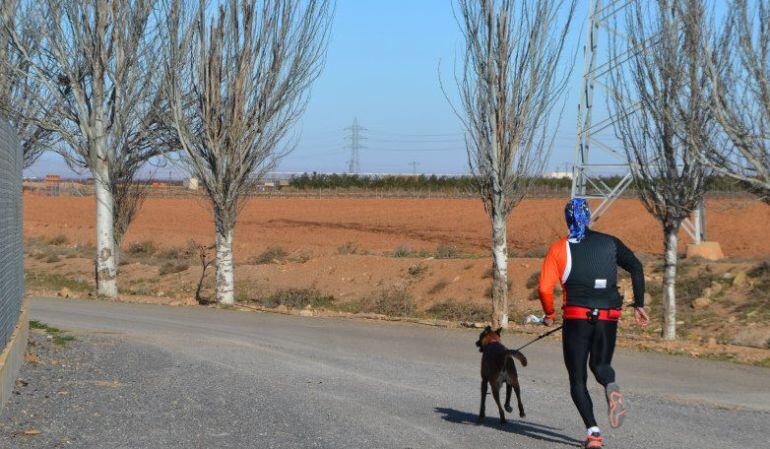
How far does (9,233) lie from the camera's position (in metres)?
10.8

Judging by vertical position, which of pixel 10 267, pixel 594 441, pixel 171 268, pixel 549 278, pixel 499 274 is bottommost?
pixel 171 268

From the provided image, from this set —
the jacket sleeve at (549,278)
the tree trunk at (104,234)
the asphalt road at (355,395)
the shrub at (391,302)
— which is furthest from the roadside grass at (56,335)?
the shrub at (391,302)

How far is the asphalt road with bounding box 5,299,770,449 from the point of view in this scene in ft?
26.9

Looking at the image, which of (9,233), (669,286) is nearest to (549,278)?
(9,233)

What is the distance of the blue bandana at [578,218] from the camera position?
7594 mm

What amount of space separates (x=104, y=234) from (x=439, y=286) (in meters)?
9.77

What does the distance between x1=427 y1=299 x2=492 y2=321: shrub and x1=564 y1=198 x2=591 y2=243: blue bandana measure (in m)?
16.9

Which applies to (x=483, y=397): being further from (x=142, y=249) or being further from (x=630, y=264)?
(x=142, y=249)

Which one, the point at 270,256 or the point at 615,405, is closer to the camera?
the point at 615,405

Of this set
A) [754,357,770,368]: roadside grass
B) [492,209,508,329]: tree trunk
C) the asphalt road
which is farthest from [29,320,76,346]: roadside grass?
[754,357,770,368]: roadside grass

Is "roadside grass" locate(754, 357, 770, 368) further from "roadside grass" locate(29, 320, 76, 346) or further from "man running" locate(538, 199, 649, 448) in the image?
"roadside grass" locate(29, 320, 76, 346)

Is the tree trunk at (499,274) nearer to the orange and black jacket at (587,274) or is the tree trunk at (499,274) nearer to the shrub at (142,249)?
the orange and black jacket at (587,274)

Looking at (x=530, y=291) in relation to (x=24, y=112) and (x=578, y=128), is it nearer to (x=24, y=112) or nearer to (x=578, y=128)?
(x=578, y=128)

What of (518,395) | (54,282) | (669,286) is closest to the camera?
(518,395)
